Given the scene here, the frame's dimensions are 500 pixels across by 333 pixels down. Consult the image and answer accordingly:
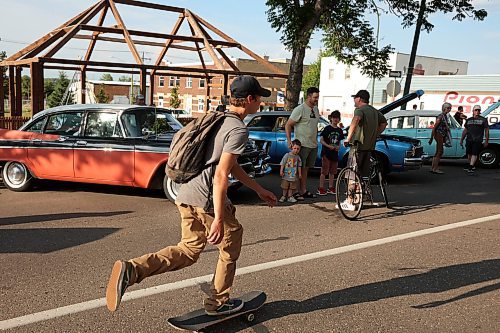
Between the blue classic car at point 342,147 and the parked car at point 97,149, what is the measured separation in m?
2.60

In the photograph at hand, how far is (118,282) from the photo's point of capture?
3326mm

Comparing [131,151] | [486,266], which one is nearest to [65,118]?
[131,151]

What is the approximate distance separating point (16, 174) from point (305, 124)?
5.42m

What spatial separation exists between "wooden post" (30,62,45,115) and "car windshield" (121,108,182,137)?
22.3ft

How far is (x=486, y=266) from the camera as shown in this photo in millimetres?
5473

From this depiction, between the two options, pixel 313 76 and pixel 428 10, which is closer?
pixel 428 10

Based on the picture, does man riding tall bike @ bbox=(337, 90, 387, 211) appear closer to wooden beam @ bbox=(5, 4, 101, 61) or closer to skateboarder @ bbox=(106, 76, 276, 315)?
skateboarder @ bbox=(106, 76, 276, 315)

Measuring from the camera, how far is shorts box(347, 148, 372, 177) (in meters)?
8.11

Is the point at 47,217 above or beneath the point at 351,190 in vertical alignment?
beneath

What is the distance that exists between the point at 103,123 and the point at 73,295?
491 centimetres

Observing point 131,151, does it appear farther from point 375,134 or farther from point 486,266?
point 486,266

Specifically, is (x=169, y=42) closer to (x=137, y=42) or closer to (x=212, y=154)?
(x=137, y=42)

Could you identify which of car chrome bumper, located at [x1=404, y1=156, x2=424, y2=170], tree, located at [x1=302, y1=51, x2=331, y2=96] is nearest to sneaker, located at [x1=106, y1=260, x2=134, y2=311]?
car chrome bumper, located at [x1=404, y1=156, x2=424, y2=170]

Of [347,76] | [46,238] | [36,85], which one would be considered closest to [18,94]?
[36,85]
